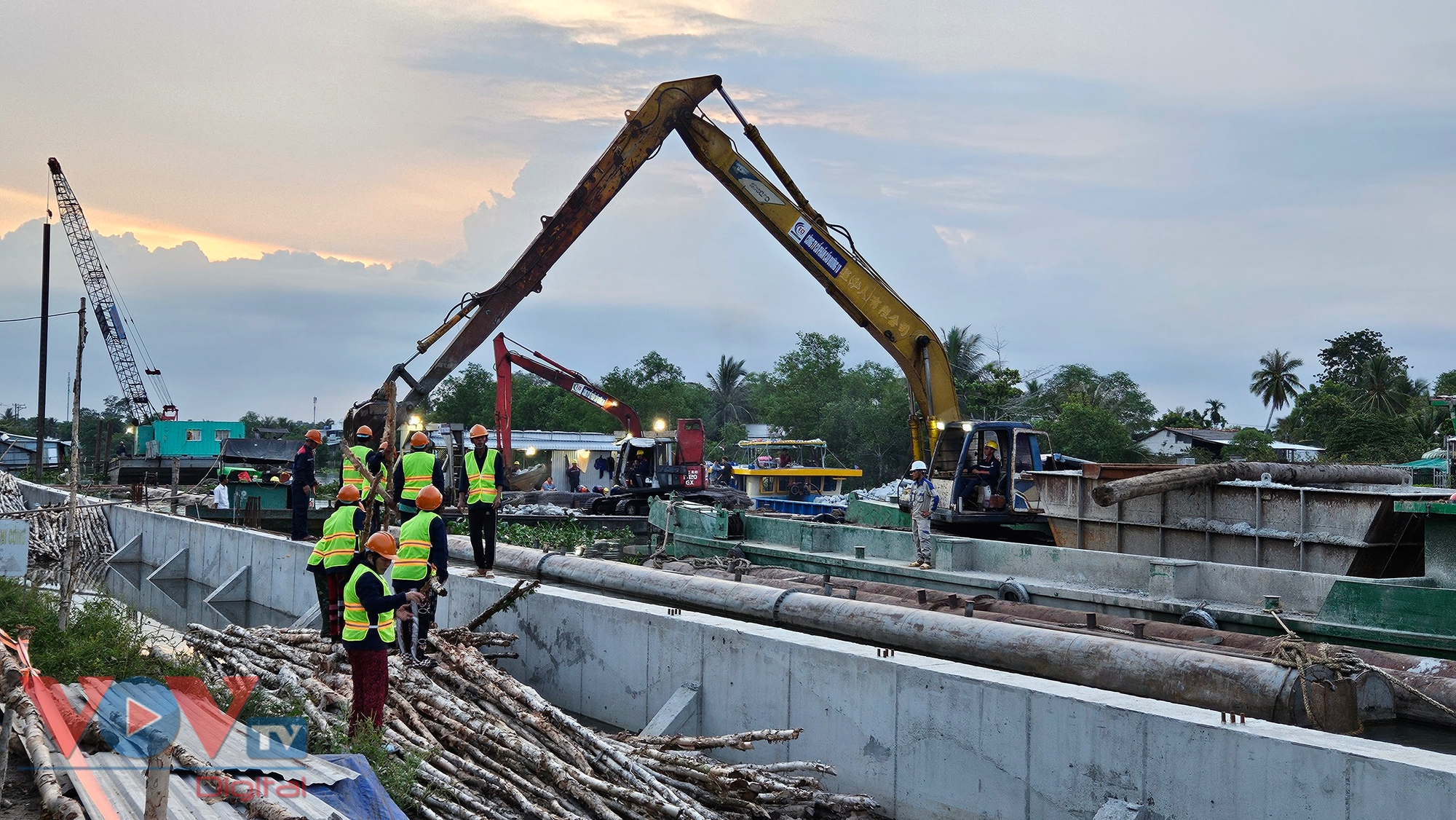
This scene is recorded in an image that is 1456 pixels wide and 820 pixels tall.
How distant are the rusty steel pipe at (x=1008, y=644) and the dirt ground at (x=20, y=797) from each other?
20.6ft

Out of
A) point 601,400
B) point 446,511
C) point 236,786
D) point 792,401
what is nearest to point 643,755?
point 236,786

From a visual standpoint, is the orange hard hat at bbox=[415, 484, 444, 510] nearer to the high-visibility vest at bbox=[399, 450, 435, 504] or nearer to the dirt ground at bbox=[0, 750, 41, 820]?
the high-visibility vest at bbox=[399, 450, 435, 504]

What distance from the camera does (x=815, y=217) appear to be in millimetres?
17094

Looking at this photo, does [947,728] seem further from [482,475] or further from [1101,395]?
[1101,395]

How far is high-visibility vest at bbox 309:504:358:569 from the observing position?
926 centimetres

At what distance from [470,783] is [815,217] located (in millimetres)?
12036

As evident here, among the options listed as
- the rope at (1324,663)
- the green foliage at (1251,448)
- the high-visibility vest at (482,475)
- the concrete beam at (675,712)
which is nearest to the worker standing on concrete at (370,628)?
the concrete beam at (675,712)

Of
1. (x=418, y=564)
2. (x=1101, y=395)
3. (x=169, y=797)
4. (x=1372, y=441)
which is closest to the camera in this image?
(x=169, y=797)

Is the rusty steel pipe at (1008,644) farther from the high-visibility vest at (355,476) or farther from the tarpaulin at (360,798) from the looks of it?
the tarpaulin at (360,798)

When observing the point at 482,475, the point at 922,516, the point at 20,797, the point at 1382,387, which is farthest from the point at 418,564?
the point at 1382,387

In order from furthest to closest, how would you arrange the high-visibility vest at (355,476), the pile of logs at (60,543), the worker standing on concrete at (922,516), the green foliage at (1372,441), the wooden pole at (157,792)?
the green foliage at (1372,441), the pile of logs at (60,543), the worker standing on concrete at (922,516), the high-visibility vest at (355,476), the wooden pole at (157,792)

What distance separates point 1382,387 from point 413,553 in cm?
6555

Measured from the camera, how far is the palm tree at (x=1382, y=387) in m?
60.0

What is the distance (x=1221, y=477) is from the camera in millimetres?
12031
